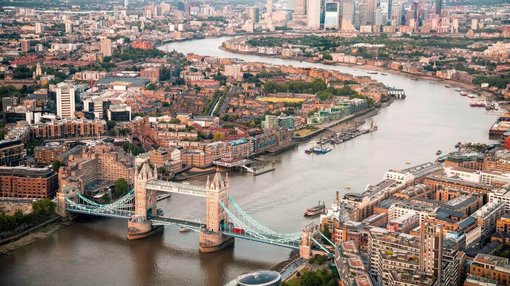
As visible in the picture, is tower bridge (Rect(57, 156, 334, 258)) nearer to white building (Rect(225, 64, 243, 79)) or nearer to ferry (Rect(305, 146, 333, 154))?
ferry (Rect(305, 146, 333, 154))

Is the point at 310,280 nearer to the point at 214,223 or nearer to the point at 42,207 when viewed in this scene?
the point at 214,223

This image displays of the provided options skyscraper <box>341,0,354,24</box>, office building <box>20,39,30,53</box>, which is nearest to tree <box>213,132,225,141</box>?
office building <box>20,39,30,53</box>

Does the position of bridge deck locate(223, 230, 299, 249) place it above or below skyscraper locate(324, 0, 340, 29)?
below

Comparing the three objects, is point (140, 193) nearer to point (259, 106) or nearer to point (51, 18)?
point (259, 106)

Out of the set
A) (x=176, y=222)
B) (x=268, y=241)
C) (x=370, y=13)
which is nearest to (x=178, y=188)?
(x=176, y=222)

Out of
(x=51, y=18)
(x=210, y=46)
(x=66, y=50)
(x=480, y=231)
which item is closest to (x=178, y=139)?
(x=480, y=231)

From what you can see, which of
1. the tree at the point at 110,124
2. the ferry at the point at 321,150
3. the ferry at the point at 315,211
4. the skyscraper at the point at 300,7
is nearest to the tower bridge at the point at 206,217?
the ferry at the point at 315,211
